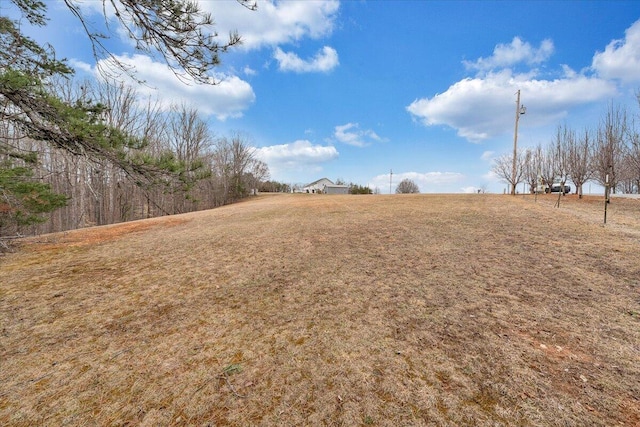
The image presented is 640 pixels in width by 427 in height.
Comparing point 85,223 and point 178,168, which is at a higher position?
point 178,168

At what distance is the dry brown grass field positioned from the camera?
2.10 meters

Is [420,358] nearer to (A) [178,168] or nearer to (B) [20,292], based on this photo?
(A) [178,168]

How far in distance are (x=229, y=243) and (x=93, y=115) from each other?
4155 millimetres

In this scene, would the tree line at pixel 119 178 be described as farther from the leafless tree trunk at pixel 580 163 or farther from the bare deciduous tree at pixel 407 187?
the bare deciduous tree at pixel 407 187

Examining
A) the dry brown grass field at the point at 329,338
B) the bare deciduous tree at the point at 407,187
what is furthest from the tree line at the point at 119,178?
the bare deciduous tree at the point at 407,187

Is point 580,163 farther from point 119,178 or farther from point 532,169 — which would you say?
point 119,178

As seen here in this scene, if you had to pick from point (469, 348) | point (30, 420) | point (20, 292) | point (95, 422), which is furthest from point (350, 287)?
point (20, 292)

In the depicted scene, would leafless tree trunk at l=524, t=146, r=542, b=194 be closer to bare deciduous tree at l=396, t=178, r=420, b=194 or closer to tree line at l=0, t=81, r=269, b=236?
tree line at l=0, t=81, r=269, b=236

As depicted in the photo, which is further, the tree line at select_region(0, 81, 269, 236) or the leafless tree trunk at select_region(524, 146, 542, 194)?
the leafless tree trunk at select_region(524, 146, 542, 194)

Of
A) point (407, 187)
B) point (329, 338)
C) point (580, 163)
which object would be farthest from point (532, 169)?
point (407, 187)

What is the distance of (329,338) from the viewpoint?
9.91 ft

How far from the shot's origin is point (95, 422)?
2018 millimetres

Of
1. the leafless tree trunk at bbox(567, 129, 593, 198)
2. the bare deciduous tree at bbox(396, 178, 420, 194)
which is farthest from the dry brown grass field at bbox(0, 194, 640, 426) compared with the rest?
the bare deciduous tree at bbox(396, 178, 420, 194)

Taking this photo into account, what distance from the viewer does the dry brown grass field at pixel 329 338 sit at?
210 cm
